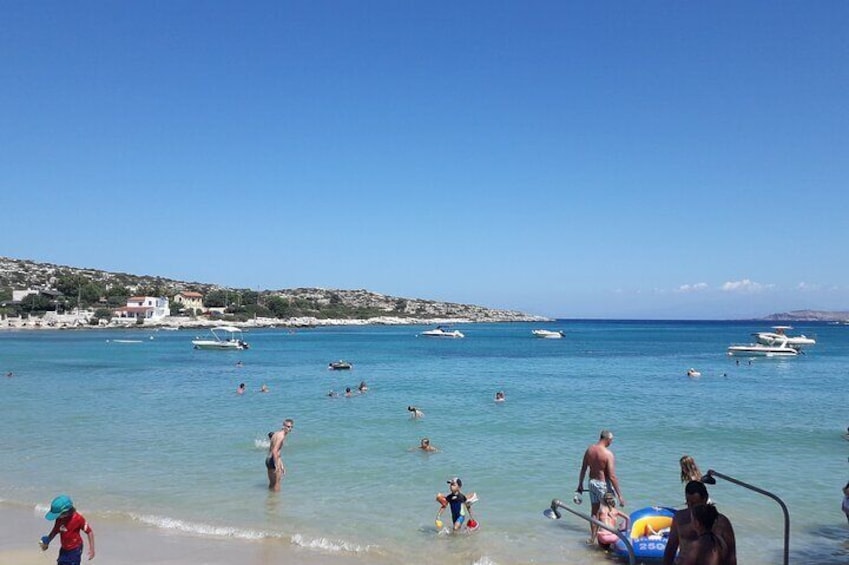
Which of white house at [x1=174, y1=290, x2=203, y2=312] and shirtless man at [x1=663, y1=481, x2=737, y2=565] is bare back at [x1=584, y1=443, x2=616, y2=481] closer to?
shirtless man at [x1=663, y1=481, x2=737, y2=565]

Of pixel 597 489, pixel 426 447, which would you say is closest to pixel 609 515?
pixel 597 489

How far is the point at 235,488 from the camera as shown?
47.3ft

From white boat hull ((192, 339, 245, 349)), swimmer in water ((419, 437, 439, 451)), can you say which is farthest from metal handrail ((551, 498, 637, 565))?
white boat hull ((192, 339, 245, 349))

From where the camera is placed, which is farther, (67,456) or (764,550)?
(67,456)

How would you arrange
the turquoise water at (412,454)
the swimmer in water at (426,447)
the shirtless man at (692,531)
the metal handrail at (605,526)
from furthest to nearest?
the swimmer in water at (426,447)
the turquoise water at (412,454)
the metal handrail at (605,526)
the shirtless man at (692,531)

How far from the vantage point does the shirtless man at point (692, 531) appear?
5.51 metres

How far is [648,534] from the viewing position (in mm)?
10070

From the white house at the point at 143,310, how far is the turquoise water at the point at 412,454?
307 ft

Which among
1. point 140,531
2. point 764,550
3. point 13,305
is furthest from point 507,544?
point 13,305

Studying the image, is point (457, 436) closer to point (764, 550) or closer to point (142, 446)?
point (142, 446)

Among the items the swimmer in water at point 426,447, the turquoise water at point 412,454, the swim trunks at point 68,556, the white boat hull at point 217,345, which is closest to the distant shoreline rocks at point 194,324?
the white boat hull at point 217,345

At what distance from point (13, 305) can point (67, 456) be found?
128628 mm

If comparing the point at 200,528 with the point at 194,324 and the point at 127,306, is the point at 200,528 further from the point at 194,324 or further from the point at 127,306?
the point at 127,306

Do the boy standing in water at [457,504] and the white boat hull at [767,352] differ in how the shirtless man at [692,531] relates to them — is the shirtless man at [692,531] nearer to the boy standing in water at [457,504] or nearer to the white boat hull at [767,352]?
the boy standing in water at [457,504]
